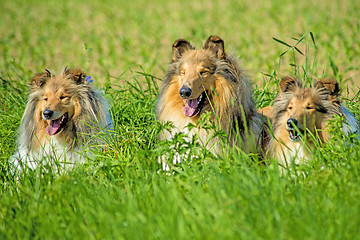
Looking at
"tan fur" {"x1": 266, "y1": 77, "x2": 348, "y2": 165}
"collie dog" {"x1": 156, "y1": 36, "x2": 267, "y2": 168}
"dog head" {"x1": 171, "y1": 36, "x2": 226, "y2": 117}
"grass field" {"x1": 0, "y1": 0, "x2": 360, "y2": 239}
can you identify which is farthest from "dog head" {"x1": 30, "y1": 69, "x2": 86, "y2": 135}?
"tan fur" {"x1": 266, "y1": 77, "x2": 348, "y2": 165}

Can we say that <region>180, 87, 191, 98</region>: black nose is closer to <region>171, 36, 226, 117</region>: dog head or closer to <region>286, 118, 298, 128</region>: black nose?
<region>171, 36, 226, 117</region>: dog head

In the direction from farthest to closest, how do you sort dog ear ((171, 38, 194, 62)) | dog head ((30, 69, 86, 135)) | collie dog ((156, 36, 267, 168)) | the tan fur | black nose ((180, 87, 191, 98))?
dog ear ((171, 38, 194, 62))
dog head ((30, 69, 86, 135))
collie dog ((156, 36, 267, 168))
black nose ((180, 87, 191, 98))
the tan fur

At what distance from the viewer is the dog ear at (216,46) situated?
16.3ft

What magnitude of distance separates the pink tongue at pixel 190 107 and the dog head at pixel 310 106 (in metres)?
0.95

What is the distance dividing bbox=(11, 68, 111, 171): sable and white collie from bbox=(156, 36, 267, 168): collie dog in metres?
0.90

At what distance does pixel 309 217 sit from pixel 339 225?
200mm

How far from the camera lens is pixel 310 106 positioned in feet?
14.8

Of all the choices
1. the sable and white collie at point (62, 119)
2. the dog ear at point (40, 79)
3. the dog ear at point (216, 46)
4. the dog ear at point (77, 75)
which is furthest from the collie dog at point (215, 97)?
the dog ear at point (40, 79)

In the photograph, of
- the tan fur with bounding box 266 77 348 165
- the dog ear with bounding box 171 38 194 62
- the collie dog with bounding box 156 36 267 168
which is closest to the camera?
the tan fur with bounding box 266 77 348 165

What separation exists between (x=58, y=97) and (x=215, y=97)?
5.80ft

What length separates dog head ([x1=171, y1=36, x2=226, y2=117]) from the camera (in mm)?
4785

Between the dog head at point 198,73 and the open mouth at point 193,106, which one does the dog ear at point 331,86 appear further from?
the open mouth at point 193,106

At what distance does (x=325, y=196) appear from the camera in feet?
11.3

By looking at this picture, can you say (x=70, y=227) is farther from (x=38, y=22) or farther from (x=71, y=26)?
(x=38, y=22)
